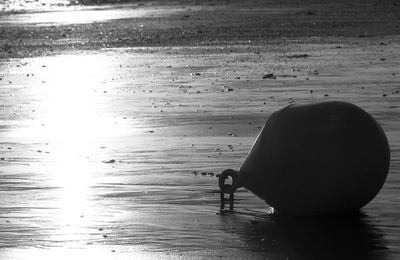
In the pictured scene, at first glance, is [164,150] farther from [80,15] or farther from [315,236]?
[80,15]

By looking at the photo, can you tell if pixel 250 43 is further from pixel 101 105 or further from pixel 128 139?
pixel 128 139

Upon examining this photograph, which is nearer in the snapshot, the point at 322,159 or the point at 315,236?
the point at 315,236

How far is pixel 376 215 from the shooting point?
11.5 meters

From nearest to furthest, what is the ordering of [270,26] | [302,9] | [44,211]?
[44,211]
[270,26]
[302,9]

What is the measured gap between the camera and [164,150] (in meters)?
15.7

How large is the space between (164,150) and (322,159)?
16.1 feet

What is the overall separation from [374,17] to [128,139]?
1192 inches

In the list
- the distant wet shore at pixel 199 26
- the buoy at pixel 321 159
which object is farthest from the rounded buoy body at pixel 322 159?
the distant wet shore at pixel 199 26

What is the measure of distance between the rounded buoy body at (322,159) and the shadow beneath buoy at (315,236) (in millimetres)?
114

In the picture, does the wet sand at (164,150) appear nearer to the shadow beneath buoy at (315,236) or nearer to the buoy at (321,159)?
the shadow beneath buoy at (315,236)

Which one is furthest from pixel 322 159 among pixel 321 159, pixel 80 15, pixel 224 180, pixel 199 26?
pixel 80 15

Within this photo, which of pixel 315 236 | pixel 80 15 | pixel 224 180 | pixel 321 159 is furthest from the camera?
pixel 80 15

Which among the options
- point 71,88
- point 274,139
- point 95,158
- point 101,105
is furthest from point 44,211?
point 71,88

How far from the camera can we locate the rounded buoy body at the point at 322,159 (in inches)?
432
